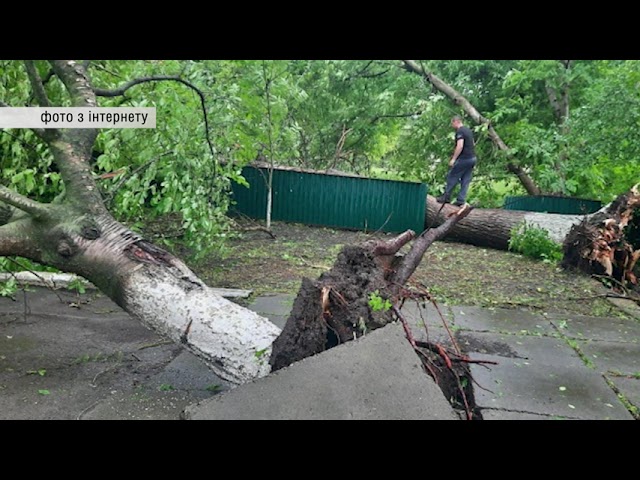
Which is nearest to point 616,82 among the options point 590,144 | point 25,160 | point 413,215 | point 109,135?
point 590,144

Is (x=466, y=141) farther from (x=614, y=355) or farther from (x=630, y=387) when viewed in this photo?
(x=630, y=387)

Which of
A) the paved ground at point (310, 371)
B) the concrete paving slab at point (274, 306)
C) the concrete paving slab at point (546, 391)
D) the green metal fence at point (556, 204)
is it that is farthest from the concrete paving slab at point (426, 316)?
the green metal fence at point (556, 204)

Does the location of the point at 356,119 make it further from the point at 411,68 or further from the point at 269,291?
the point at 269,291

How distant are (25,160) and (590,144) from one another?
365 inches

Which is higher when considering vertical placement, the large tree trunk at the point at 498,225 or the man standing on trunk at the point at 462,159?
the man standing on trunk at the point at 462,159

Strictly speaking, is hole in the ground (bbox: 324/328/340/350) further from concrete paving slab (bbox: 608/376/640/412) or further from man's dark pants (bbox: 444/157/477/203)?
man's dark pants (bbox: 444/157/477/203)

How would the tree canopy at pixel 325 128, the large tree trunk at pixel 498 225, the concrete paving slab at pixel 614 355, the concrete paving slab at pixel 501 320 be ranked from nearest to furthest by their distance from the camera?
1. the concrete paving slab at pixel 614 355
2. the concrete paving slab at pixel 501 320
3. the tree canopy at pixel 325 128
4. the large tree trunk at pixel 498 225

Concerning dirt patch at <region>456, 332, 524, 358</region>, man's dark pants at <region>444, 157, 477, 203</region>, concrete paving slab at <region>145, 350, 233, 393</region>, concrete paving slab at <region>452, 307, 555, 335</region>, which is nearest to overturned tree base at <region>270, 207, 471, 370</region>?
concrete paving slab at <region>145, 350, 233, 393</region>

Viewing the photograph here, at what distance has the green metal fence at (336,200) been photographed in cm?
1157

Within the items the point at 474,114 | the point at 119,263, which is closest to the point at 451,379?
the point at 119,263

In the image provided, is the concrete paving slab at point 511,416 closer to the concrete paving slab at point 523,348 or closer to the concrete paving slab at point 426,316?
the concrete paving slab at point 523,348

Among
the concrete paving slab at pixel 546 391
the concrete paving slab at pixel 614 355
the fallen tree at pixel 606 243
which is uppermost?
the fallen tree at pixel 606 243

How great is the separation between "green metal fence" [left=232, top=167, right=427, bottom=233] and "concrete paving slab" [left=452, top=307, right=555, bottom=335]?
5.61m

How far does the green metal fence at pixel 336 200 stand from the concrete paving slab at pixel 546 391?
7.36 meters
